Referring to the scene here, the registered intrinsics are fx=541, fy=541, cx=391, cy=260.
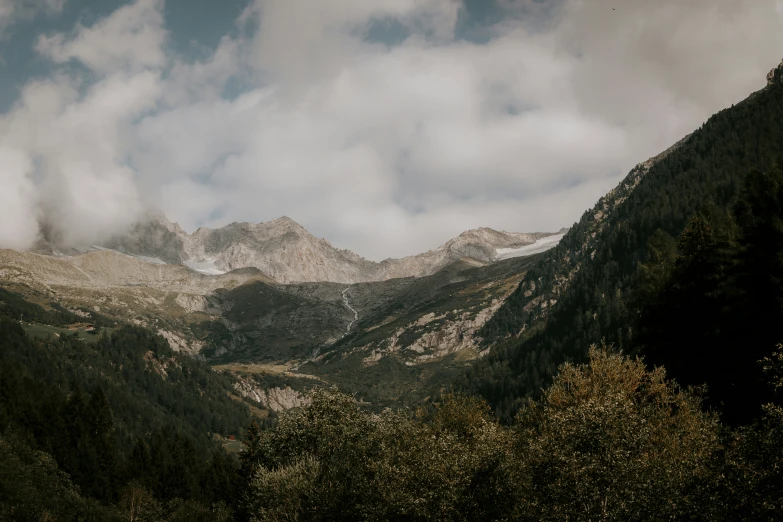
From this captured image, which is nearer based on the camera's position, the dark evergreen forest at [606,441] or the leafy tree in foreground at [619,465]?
the leafy tree in foreground at [619,465]

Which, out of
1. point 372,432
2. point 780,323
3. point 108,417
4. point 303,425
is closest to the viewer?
point 780,323

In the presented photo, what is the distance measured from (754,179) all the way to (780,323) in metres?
41.2

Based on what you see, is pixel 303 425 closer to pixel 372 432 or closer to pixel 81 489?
pixel 372 432

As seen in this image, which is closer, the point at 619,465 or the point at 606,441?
the point at 619,465

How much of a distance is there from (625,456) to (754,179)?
245ft

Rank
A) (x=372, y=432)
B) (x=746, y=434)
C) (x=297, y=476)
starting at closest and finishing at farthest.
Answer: (x=746, y=434) < (x=297, y=476) < (x=372, y=432)

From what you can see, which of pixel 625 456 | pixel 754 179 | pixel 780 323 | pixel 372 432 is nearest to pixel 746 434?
pixel 625 456

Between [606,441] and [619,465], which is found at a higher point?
[606,441]

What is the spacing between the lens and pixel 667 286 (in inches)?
3433

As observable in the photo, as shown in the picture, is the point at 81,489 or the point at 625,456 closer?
the point at 625,456

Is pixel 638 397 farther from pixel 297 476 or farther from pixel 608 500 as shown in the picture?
pixel 297 476

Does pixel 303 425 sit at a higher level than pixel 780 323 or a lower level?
lower

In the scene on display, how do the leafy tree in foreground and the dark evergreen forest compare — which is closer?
the leafy tree in foreground

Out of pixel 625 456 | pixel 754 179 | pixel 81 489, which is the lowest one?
pixel 81 489
